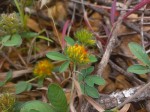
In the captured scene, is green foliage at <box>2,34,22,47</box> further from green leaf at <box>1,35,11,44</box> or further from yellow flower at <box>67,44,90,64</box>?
yellow flower at <box>67,44,90,64</box>

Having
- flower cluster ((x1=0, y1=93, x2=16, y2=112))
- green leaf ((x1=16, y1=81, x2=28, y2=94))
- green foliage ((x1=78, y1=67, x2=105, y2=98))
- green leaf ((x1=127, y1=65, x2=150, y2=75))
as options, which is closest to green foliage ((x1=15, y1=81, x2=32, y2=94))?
green leaf ((x1=16, y1=81, x2=28, y2=94))

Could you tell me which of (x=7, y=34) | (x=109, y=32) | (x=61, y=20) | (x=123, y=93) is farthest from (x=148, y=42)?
(x=7, y=34)

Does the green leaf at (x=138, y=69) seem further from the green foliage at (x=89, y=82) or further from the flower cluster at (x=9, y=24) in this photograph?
the flower cluster at (x=9, y=24)

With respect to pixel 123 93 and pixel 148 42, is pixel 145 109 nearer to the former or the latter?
pixel 123 93

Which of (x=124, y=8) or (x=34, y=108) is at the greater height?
(x=124, y=8)

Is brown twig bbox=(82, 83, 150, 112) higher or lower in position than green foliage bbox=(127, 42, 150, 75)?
lower

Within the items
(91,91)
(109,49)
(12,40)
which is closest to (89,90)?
(91,91)

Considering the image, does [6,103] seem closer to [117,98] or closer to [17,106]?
[17,106]

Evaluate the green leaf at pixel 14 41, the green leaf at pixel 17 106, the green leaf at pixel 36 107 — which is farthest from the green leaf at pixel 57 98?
the green leaf at pixel 14 41
